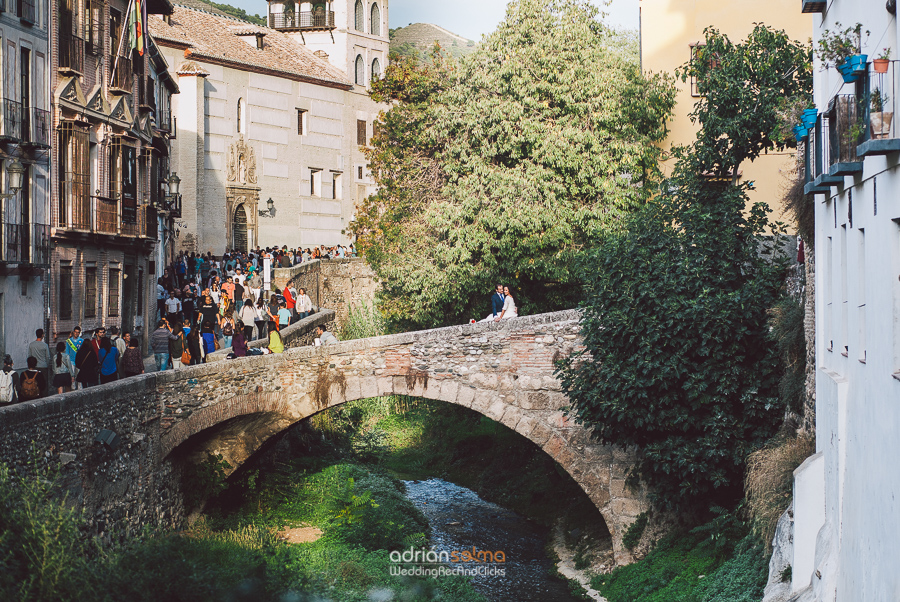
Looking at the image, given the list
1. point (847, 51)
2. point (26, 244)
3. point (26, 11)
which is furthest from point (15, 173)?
point (847, 51)

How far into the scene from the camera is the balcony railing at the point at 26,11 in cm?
1961

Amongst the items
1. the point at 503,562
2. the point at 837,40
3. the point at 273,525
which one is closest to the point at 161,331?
the point at 273,525

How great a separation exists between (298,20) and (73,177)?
30113mm

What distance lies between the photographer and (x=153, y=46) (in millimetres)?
28125

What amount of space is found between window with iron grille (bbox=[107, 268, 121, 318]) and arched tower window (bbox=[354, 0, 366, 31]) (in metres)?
28.7

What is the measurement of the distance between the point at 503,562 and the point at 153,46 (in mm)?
17371

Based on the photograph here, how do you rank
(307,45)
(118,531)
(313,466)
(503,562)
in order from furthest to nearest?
(307,45), (313,466), (503,562), (118,531)

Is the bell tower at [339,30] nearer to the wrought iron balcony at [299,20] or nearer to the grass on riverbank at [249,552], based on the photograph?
the wrought iron balcony at [299,20]

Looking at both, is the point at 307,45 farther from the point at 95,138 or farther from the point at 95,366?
the point at 95,366

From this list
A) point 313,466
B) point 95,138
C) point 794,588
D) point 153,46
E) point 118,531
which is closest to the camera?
point 794,588

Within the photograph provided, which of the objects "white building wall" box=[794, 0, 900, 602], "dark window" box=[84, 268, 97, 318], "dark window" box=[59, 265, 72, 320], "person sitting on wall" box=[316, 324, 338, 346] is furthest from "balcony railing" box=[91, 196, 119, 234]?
"white building wall" box=[794, 0, 900, 602]

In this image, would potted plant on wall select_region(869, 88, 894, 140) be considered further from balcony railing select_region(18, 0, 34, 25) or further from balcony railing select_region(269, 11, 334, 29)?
balcony railing select_region(269, 11, 334, 29)

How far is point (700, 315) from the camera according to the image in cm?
1641

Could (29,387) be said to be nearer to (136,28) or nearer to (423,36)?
(136,28)
